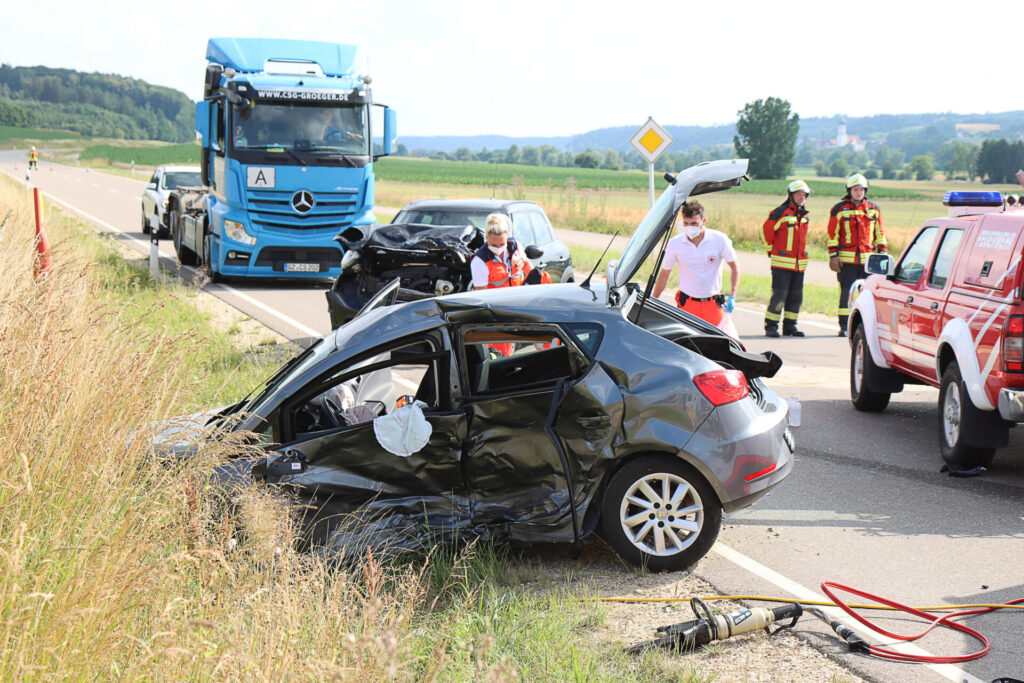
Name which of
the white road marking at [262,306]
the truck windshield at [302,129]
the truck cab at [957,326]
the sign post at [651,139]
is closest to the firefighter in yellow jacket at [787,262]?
the truck cab at [957,326]

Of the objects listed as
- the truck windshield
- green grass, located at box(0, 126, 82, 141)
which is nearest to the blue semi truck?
the truck windshield

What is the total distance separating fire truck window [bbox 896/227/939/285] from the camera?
8891mm

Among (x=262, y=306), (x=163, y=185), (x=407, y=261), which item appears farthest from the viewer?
(x=163, y=185)

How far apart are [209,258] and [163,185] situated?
8077 mm

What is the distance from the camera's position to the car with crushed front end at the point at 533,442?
5.11 m

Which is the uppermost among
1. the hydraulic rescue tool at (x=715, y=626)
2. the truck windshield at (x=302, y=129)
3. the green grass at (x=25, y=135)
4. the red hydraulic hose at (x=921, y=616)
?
the green grass at (x=25, y=135)

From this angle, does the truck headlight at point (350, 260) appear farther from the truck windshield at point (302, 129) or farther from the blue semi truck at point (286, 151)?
the truck windshield at point (302, 129)

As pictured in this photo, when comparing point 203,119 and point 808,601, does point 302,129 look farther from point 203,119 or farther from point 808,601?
point 808,601

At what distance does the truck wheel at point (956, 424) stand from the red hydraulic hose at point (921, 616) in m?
2.28

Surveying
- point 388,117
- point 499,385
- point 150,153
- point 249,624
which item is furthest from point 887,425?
point 150,153

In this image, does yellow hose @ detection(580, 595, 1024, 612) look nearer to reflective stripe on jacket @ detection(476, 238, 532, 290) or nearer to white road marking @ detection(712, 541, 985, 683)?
white road marking @ detection(712, 541, 985, 683)

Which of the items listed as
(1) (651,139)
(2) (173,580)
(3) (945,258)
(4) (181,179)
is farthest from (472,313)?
(4) (181,179)

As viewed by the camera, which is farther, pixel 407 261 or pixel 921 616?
pixel 407 261

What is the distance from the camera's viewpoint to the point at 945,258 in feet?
27.2
